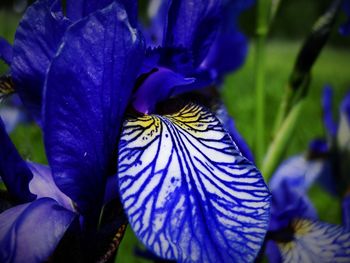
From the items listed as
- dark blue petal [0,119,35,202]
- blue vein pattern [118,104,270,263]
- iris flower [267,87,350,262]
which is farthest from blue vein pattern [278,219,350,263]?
dark blue petal [0,119,35,202]

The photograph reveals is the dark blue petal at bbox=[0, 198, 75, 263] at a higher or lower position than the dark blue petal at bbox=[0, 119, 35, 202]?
lower

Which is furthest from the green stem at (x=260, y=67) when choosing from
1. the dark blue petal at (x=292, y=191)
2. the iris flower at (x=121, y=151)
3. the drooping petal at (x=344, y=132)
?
the iris flower at (x=121, y=151)

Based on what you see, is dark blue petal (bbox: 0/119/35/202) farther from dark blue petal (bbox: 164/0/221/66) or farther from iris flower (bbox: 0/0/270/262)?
dark blue petal (bbox: 164/0/221/66)

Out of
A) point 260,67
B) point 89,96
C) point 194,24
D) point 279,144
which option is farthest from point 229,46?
point 89,96

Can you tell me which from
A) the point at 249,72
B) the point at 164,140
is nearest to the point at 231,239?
the point at 164,140

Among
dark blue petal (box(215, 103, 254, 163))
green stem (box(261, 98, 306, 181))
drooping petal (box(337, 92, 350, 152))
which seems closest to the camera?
dark blue petal (box(215, 103, 254, 163))

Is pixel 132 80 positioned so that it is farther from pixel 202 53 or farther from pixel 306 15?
pixel 306 15

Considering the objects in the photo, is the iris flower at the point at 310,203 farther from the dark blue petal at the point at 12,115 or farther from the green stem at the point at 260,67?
the dark blue petal at the point at 12,115
